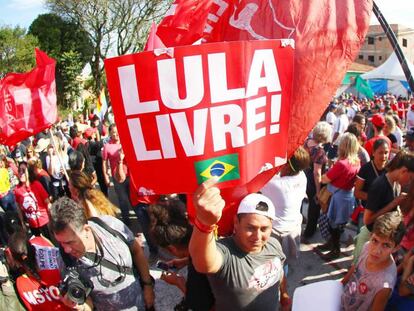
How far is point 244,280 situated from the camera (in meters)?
1.90

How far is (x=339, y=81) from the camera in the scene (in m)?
2.29

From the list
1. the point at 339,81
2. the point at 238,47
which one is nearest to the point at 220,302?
the point at 238,47

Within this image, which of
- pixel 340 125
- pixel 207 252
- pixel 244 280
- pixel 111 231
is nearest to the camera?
pixel 207 252

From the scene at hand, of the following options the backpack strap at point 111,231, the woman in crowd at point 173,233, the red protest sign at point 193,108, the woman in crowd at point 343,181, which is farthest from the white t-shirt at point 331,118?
the red protest sign at point 193,108

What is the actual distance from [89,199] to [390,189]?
7.42ft

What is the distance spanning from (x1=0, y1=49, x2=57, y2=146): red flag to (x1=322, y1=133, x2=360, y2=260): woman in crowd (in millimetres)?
3393

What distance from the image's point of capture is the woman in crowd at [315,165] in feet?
14.8

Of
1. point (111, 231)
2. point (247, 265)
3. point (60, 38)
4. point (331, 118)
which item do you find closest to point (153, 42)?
point (111, 231)

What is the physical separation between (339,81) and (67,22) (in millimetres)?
33597

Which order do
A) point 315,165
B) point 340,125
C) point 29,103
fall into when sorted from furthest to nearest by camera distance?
point 340,125 < point 29,103 < point 315,165

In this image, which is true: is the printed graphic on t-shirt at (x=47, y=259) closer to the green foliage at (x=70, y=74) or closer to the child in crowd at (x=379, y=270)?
the child in crowd at (x=379, y=270)

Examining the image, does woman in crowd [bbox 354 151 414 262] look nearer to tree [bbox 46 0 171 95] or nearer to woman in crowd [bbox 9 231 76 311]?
woman in crowd [bbox 9 231 76 311]

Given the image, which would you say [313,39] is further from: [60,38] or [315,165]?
[60,38]

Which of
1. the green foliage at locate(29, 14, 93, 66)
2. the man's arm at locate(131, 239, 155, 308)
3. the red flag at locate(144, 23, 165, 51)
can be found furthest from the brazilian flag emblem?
the green foliage at locate(29, 14, 93, 66)
